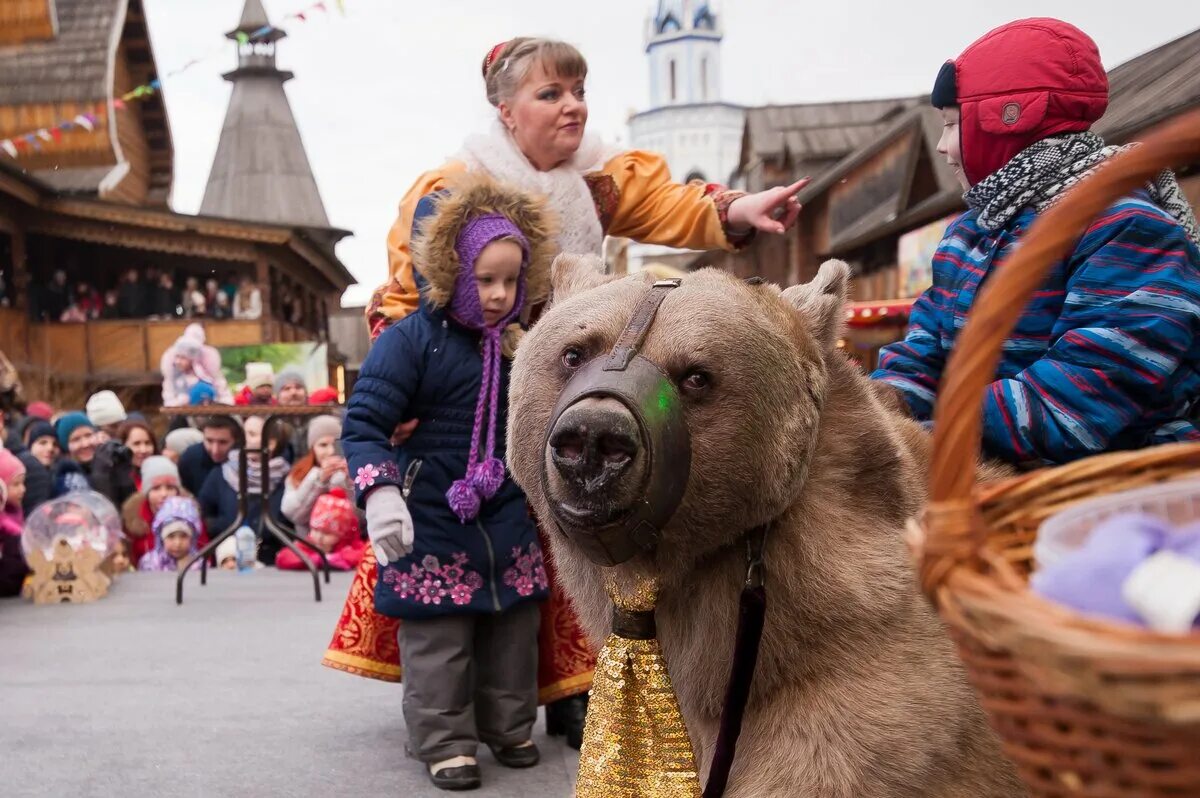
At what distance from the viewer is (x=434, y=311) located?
3.40 metres

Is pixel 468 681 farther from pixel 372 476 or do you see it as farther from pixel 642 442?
pixel 642 442

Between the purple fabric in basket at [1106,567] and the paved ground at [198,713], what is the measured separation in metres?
2.36

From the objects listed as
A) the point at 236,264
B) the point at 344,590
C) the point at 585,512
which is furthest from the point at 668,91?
the point at 585,512

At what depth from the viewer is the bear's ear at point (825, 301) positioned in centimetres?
207

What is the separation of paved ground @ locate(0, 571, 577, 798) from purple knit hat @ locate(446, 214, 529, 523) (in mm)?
828

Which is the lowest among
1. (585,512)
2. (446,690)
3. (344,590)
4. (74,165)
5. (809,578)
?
(344,590)

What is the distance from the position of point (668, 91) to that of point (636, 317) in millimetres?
80366

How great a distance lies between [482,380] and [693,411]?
63.3 inches

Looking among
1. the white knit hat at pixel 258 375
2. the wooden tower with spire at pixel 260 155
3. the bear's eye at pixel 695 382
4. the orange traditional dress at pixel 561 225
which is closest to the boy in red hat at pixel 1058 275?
the bear's eye at pixel 695 382

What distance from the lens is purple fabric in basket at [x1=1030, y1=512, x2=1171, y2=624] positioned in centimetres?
109

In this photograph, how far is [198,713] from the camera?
4211 millimetres

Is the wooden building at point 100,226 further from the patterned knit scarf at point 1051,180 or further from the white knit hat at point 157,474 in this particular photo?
the patterned knit scarf at point 1051,180

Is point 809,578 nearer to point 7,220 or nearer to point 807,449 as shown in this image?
point 807,449

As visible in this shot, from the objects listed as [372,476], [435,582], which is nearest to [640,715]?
[372,476]
